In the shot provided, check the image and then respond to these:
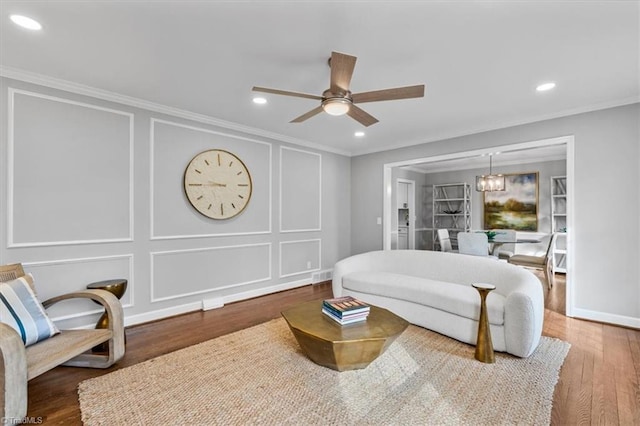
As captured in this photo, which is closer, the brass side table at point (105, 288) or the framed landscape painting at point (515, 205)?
the brass side table at point (105, 288)

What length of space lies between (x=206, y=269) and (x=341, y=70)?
3027 millimetres

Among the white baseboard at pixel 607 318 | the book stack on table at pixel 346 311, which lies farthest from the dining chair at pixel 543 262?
the book stack on table at pixel 346 311

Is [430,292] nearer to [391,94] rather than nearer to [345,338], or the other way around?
[345,338]

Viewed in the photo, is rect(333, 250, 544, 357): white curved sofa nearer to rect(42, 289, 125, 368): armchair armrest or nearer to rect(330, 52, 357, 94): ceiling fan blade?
rect(330, 52, 357, 94): ceiling fan blade

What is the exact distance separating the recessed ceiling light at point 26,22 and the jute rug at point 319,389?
2.48 m

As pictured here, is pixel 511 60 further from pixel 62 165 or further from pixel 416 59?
pixel 62 165

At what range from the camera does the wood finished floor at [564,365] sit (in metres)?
1.86

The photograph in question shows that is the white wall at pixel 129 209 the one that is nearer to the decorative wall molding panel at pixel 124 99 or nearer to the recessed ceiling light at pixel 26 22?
the decorative wall molding panel at pixel 124 99

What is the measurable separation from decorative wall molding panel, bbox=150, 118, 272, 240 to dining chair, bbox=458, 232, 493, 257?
3.44 metres

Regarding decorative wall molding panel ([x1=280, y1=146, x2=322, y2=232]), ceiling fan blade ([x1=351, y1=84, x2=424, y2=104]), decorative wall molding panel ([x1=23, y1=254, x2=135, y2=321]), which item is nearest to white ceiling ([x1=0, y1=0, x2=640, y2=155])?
ceiling fan blade ([x1=351, y1=84, x2=424, y2=104])

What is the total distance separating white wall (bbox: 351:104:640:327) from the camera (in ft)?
10.4

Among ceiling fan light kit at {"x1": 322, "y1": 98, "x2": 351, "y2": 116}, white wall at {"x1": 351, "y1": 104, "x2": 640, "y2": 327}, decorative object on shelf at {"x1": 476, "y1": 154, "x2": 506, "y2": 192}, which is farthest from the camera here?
decorative object on shelf at {"x1": 476, "y1": 154, "x2": 506, "y2": 192}

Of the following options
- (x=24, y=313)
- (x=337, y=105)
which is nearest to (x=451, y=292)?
(x=337, y=105)

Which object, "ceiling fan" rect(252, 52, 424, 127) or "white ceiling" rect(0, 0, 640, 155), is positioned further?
"ceiling fan" rect(252, 52, 424, 127)
